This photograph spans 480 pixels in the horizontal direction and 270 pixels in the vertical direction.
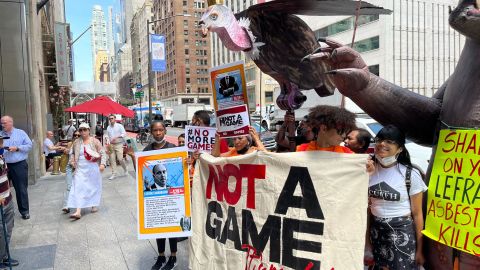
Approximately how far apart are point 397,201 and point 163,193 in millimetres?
2260

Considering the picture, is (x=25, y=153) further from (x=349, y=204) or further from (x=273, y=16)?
(x=349, y=204)

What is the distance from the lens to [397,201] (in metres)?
2.56

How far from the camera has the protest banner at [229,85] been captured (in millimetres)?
3178

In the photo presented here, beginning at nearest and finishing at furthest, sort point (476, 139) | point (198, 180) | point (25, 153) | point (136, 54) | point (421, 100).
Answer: point (476, 139) → point (421, 100) → point (198, 180) → point (25, 153) → point (136, 54)

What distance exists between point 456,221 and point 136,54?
127 m

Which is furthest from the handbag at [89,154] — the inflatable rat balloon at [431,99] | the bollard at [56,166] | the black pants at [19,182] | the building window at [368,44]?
the building window at [368,44]

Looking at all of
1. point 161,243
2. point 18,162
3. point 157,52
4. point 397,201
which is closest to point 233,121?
point 397,201

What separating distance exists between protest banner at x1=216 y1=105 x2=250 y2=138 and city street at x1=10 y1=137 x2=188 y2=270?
2124 mm

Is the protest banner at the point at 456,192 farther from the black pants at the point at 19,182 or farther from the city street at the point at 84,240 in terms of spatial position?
the black pants at the point at 19,182

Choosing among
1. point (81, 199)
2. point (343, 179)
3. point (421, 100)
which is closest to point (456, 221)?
point (343, 179)

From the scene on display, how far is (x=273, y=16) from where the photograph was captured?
3225mm

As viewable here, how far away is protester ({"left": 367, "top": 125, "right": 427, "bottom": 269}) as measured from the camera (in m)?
2.54

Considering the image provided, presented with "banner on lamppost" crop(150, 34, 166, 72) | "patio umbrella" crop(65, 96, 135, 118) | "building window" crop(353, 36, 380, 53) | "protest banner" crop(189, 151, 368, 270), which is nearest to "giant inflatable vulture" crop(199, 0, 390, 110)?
"protest banner" crop(189, 151, 368, 270)

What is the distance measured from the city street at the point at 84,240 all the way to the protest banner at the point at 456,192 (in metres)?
3.15
